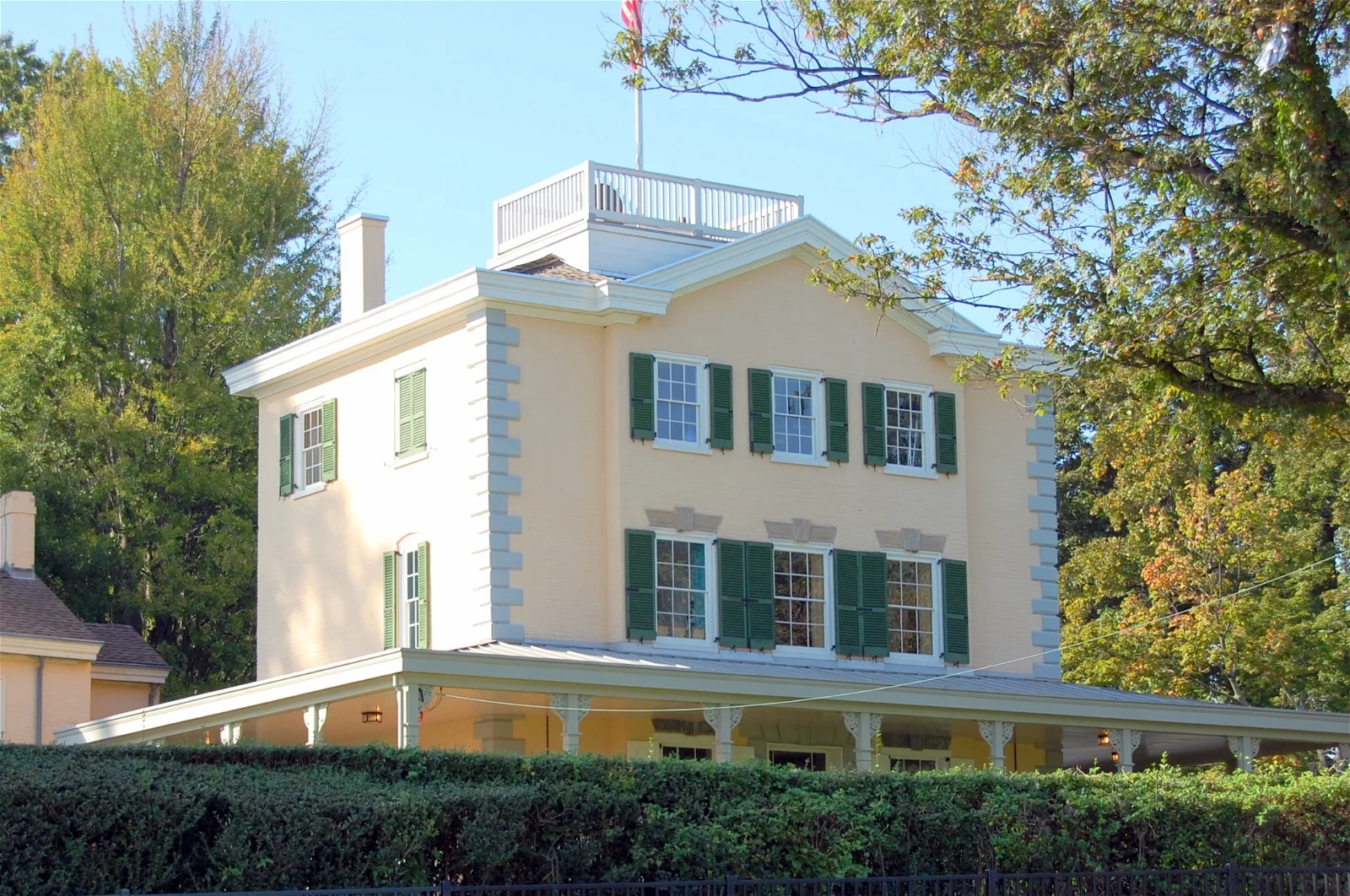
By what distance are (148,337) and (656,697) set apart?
21161 millimetres

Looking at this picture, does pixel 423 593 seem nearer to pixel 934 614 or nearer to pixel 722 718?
pixel 722 718

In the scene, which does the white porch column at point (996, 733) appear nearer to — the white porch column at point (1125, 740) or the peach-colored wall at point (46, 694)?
the white porch column at point (1125, 740)

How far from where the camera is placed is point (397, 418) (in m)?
28.3

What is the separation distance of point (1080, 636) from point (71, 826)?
1192 inches

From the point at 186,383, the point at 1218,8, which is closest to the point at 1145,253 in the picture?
the point at 1218,8

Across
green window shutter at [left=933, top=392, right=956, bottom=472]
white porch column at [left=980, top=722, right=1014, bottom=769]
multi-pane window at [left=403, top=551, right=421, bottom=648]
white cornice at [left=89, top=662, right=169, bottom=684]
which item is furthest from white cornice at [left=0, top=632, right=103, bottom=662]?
white porch column at [left=980, top=722, right=1014, bottom=769]

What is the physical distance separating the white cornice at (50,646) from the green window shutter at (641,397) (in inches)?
455

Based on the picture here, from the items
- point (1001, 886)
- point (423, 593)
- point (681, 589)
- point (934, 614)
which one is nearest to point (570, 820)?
point (1001, 886)

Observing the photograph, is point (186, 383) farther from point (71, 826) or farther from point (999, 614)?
point (71, 826)

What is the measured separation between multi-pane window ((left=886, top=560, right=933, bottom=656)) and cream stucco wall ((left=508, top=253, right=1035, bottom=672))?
620mm

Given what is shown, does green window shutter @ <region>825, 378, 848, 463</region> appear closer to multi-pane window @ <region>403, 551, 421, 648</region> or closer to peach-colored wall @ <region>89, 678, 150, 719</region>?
multi-pane window @ <region>403, 551, 421, 648</region>

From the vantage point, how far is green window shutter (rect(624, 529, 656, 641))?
86.8ft

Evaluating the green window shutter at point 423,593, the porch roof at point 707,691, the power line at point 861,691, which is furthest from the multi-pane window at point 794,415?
the green window shutter at point 423,593

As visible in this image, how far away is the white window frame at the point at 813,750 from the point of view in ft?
92.0
